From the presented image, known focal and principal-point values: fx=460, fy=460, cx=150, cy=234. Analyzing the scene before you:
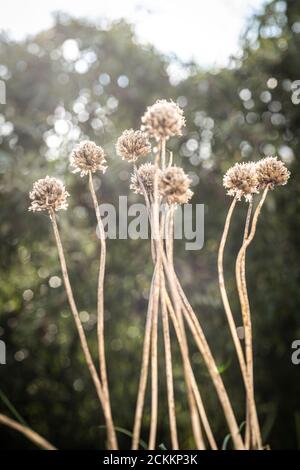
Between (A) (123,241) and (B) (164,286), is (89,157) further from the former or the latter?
(A) (123,241)

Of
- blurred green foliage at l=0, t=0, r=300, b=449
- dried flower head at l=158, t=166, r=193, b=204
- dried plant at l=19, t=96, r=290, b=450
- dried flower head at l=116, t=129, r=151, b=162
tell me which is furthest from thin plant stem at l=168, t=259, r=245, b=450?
blurred green foliage at l=0, t=0, r=300, b=449

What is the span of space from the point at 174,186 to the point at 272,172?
154 millimetres

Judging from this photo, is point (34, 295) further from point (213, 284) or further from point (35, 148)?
point (213, 284)

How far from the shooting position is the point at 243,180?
1.82ft

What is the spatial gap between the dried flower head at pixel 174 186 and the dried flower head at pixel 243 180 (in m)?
0.08

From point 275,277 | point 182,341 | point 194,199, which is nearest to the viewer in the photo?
point 182,341

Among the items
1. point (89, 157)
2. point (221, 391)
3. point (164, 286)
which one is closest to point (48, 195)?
point (89, 157)

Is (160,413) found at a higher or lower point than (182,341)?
lower

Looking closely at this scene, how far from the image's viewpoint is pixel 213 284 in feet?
7.06

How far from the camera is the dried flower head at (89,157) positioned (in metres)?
0.59

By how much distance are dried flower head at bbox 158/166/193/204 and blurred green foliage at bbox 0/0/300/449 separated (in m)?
1.54

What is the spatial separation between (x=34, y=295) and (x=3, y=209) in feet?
1.40

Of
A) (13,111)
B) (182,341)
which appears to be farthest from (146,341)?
(13,111)

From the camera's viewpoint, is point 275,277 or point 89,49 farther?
point 89,49
